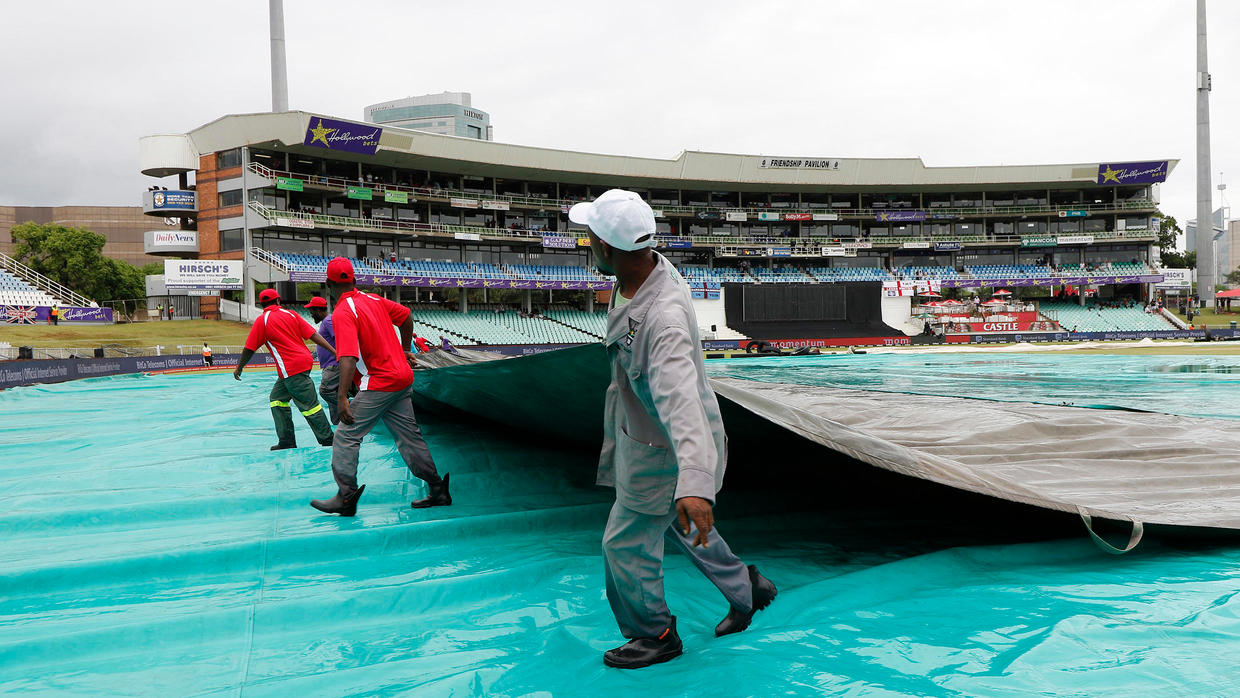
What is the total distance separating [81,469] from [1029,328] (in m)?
47.5

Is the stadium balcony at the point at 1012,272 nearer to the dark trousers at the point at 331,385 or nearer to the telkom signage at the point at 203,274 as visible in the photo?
the telkom signage at the point at 203,274

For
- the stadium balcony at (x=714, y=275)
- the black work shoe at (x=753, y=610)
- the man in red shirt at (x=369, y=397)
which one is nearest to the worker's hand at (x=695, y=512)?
the black work shoe at (x=753, y=610)

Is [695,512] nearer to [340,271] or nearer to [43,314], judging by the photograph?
[340,271]

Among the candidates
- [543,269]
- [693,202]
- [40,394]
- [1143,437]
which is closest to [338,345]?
[1143,437]

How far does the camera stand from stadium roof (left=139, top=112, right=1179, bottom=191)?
39.3 metres

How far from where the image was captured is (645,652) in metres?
2.46

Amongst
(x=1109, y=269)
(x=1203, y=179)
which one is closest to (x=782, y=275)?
(x=1109, y=269)

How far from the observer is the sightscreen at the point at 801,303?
145 feet

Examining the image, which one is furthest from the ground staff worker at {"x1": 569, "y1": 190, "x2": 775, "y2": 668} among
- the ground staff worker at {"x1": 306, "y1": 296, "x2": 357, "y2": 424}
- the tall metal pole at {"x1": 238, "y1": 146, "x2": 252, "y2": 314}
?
the tall metal pole at {"x1": 238, "y1": 146, "x2": 252, "y2": 314}

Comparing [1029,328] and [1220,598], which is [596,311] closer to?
[1029,328]

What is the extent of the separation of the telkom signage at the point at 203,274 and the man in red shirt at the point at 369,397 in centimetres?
3693

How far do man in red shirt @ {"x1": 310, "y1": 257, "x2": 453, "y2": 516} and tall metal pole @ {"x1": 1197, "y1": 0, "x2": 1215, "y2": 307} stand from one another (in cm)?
6689

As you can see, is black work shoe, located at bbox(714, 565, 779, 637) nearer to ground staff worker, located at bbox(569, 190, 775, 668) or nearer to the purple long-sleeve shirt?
ground staff worker, located at bbox(569, 190, 775, 668)

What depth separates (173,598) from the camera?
327cm
